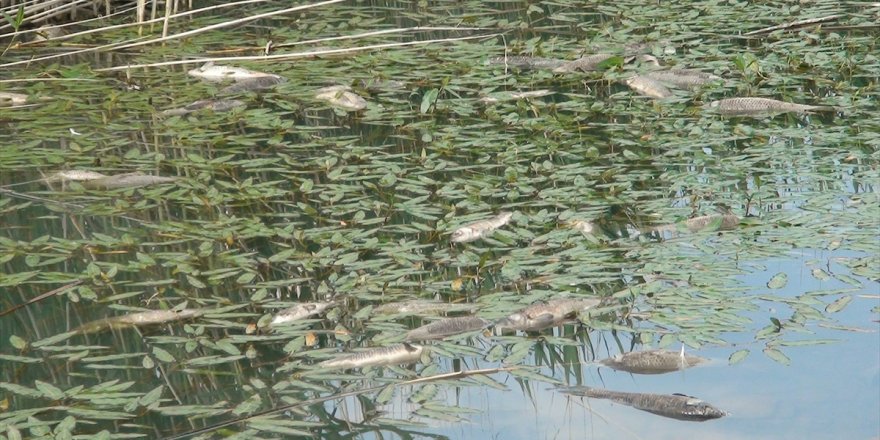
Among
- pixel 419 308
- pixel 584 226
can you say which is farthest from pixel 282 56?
pixel 419 308

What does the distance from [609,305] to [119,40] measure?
381 cm

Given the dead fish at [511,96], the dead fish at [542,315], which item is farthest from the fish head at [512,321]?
the dead fish at [511,96]

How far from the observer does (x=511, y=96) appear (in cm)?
470

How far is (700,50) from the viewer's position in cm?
529

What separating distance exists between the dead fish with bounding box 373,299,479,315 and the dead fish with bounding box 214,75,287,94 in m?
2.28

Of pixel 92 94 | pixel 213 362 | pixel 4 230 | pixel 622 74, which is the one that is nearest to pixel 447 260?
pixel 213 362

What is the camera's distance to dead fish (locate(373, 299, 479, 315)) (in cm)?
282

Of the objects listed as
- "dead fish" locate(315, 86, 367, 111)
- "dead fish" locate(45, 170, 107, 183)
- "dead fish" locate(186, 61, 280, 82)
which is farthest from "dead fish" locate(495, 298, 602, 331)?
"dead fish" locate(186, 61, 280, 82)

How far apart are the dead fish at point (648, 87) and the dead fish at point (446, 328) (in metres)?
2.14

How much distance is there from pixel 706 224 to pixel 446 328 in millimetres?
923

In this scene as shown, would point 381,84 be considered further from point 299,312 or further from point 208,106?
point 299,312

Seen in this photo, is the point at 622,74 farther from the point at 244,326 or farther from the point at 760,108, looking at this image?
the point at 244,326

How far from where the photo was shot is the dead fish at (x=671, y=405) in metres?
2.34

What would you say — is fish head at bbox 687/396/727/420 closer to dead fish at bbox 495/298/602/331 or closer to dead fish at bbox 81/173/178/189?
dead fish at bbox 495/298/602/331
